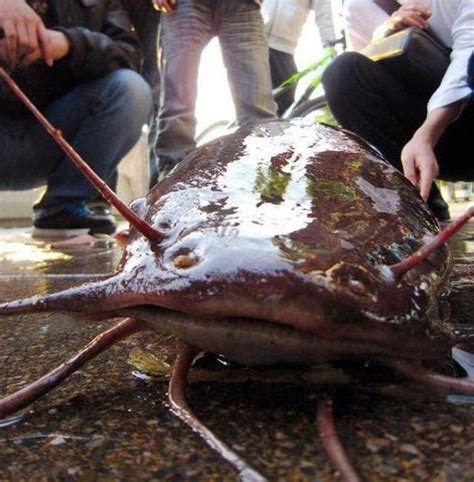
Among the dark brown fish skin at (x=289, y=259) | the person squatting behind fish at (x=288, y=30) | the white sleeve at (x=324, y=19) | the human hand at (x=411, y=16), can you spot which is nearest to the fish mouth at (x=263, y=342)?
the dark brown fish skin at (x=289, y=259)

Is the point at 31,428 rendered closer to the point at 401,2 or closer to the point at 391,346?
the point at 391,346

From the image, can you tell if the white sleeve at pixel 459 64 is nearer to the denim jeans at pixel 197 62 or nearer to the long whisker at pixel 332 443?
the denim jeans at pixel 197 62

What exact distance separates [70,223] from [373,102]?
162cm

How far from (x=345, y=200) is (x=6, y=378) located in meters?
0.53

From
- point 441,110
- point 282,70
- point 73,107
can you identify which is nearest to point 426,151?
point 441,110

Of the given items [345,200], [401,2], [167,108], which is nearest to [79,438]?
[345,200]

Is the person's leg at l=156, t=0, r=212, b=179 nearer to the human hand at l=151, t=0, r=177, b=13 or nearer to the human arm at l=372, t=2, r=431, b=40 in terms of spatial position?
the human hand at l=151, t=0, r=177, b=13

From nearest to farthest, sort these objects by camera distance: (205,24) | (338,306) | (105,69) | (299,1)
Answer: (338,306) → (105,69) → (205,24) → (299,1)

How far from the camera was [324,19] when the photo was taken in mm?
5172

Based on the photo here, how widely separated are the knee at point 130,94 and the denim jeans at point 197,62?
15 centimetres

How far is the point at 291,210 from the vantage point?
30.6 inches

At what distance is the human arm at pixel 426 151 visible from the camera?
1.99 m

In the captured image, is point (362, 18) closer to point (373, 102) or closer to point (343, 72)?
point (343, 72)

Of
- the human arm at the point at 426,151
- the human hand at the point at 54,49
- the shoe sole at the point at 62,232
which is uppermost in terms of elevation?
the human hand at the point at 54,49
